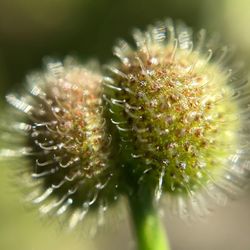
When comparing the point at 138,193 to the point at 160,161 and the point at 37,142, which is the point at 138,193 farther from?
the point at 37,142

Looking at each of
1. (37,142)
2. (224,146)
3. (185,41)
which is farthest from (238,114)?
(37,142)

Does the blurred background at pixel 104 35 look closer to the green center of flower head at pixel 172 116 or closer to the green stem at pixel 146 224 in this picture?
the green stem at pixel 146 224

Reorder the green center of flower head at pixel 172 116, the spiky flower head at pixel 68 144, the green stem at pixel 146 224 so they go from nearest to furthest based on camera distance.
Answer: the green center of flower head at pixel 172 116 < the spiky flower head at pixel 68 144 < the green stem at pixel 146 224

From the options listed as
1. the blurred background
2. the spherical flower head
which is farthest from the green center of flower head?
the blurred background

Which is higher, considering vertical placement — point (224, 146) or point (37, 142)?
point (37, 142)

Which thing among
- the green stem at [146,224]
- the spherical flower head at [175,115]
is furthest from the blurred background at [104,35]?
the spherical flower head at [175,115]

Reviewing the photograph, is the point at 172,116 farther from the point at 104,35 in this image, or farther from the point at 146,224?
the point at 104,35
